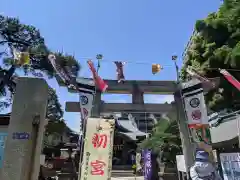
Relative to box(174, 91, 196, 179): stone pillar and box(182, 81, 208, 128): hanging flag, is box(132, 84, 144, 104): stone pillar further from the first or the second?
box(182, 81, 208, 128): hanging flag

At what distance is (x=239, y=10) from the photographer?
27.6ft

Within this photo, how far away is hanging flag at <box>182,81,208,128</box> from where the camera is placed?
851 cm

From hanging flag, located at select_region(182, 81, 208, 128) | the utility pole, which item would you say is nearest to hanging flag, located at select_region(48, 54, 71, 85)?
the utility pole

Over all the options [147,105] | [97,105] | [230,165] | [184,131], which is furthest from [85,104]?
[230,165]

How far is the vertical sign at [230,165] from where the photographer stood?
286 inches

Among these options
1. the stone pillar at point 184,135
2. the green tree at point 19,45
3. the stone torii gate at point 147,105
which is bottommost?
the stone pillar at point 184,135

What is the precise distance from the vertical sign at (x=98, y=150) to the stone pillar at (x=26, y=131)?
1.28 m

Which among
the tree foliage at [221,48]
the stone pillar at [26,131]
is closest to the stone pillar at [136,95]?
the tree foliage at [221,48]

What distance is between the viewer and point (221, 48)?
329 inches

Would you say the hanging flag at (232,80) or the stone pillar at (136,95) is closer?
the hanging flag at (232,80)

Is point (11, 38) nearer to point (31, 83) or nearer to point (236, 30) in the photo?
point (31, 83)

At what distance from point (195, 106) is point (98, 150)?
3.62 meters

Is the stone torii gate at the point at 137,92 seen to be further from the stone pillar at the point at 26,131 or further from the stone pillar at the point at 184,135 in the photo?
the stone pillar at the point at 26,131

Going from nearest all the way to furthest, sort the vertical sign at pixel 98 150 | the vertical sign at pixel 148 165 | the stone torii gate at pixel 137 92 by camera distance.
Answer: the vertical sign at pixel 98 150, the stone torii gate at pixel 137 92, the vertical sign at pixel 148 165
